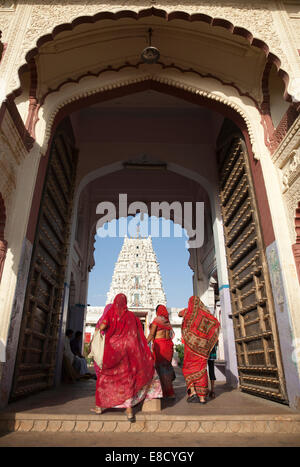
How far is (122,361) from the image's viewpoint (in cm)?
300

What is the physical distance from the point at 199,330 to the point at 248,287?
1056mm

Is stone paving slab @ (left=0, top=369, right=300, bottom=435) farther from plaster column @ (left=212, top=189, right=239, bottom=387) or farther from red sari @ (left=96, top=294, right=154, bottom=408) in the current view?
plaster column @ (left=212, top=189, right=239, bottom=387)

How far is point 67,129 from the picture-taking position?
224 inches

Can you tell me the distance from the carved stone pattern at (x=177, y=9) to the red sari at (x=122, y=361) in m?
3.41

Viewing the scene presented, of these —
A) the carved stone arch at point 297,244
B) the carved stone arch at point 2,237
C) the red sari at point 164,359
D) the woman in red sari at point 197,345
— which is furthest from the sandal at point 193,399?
the carved stone arch at point 2,237

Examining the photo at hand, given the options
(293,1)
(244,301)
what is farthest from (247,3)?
(244,301)

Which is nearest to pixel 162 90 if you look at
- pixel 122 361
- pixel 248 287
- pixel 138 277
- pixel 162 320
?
pixel 248 287

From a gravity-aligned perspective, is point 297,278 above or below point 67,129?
below

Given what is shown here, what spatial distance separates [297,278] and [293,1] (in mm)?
3525

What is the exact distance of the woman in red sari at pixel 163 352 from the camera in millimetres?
3893

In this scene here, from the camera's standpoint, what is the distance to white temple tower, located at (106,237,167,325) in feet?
82.0

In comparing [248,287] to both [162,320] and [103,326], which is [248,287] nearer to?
[162,320]
